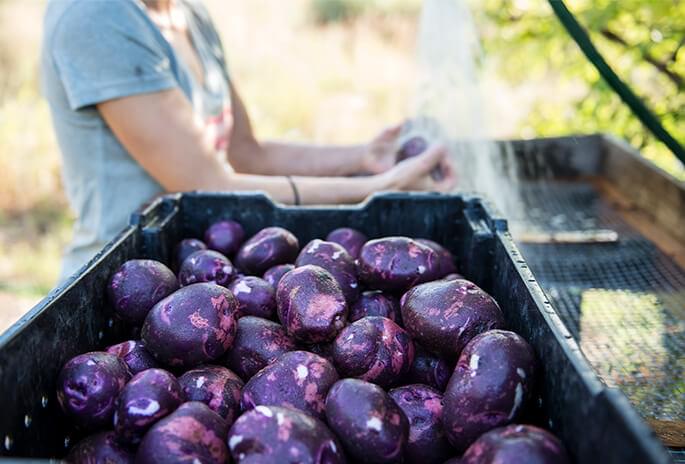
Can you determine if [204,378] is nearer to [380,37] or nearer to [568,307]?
[568,307]

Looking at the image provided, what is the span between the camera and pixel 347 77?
836 cm

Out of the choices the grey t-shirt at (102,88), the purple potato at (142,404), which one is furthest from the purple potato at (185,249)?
the purple potato at (142,404)

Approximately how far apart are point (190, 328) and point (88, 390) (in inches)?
8.7

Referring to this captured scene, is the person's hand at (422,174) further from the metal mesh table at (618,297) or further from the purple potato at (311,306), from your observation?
the purple potato at (311,306)

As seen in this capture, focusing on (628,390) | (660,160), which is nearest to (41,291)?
(628,390)

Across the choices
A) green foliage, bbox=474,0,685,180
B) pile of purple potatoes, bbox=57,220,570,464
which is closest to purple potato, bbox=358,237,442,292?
pile of purple potatoes, bbox=57,220,570,464

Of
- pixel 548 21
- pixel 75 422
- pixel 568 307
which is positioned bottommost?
pixel 568 307

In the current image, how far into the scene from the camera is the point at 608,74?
6.98 ft

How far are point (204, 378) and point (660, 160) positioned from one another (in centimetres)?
460

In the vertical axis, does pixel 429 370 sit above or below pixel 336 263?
below

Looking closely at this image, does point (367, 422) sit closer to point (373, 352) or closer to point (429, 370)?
point (373, 352)

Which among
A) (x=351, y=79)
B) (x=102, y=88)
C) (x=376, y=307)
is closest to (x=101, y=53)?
(x=102, y=88)

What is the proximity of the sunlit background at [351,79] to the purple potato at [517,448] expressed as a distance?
213cm

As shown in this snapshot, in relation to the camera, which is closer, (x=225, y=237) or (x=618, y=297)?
(x=225, y=237)
